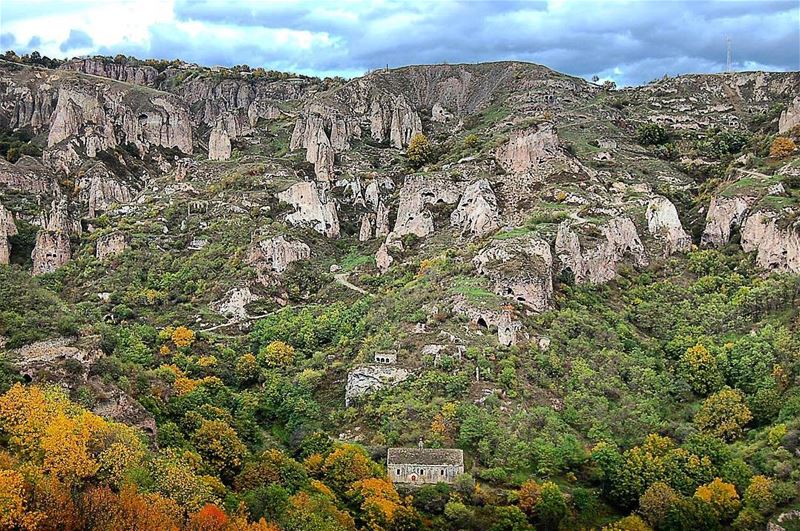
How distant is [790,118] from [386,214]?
3858 cm

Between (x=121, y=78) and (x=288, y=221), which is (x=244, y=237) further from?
(x=121, y=78)

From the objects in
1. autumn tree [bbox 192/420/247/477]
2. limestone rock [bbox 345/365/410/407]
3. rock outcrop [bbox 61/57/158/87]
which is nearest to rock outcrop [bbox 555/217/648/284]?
limestone rock [bbox 345/365/410/407]

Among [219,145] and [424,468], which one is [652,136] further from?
[424,468]

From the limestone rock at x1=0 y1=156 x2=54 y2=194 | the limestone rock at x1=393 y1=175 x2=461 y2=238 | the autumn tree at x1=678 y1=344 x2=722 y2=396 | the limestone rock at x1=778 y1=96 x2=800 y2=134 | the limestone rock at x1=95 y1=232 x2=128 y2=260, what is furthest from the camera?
the limestone rock at x1=0 y1=156 x2=54 y2=194

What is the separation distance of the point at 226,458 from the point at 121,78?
119 m

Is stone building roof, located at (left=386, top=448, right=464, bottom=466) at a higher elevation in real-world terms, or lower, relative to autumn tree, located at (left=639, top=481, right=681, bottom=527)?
higher

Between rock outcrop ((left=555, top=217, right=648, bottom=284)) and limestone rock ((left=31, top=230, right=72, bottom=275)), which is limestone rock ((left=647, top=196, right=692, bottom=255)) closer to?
rock outcrop ((left=555, top=217, right=648, bottom=284))

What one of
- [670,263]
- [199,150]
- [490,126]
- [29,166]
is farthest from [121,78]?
[670,263]

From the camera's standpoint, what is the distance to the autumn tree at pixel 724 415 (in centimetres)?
5800

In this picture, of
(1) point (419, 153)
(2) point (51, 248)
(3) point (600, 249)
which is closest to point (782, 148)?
(3) point (600, 249)

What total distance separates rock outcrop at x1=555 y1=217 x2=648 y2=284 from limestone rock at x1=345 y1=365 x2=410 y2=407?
54.8ft

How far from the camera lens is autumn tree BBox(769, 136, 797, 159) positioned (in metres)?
84.3

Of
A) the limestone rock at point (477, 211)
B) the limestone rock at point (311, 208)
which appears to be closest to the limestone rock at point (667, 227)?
the limestone rock at point (477, 211)

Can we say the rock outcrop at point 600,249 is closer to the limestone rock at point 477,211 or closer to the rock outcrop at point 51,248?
the limestone rock at point 477,211
